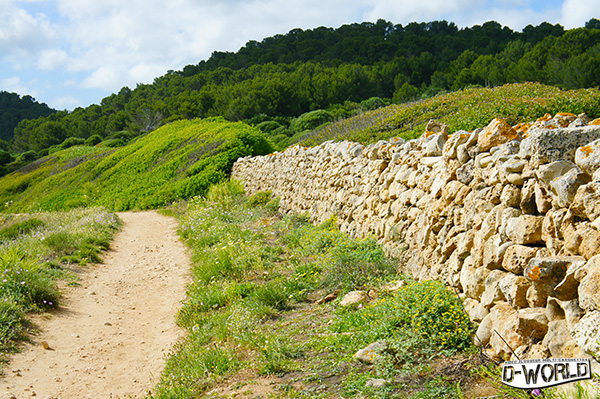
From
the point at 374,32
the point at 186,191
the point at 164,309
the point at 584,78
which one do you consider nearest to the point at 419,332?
the point at 164,309

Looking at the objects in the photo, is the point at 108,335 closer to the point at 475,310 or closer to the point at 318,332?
the point at 318,332

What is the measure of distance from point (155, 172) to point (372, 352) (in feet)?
66.2

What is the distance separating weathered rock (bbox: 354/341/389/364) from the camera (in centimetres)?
334

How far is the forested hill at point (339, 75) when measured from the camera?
94.4ft

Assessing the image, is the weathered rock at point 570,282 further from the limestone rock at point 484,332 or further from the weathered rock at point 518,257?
the limestone rock at point 484,332

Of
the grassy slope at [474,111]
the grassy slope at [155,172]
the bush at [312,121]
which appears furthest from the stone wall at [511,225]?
the bush at [312,121]

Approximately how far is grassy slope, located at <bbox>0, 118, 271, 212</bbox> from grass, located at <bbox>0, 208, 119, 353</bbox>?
20.1 ft

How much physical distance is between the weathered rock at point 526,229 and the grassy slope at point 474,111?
19.5ft

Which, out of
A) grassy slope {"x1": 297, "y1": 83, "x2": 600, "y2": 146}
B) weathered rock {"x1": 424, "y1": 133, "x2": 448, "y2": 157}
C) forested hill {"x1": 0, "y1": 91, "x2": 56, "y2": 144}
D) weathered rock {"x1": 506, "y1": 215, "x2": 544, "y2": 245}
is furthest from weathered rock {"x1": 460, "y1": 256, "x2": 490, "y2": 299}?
forested hill {"x1": 0, "y1": 91, "x2": 56, "y2": 144}

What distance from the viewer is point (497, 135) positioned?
397 cm

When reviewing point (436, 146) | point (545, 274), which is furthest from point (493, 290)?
point (436, 146)

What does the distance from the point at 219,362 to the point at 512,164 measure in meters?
3.17

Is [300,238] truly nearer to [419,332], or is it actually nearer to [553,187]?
[419,332]

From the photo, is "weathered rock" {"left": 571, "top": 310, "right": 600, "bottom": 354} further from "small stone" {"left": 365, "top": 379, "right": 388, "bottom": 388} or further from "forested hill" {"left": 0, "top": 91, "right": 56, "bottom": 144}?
"forested hill" {"left": 0, "top": 91, "right": 56, "bottom": 144}
